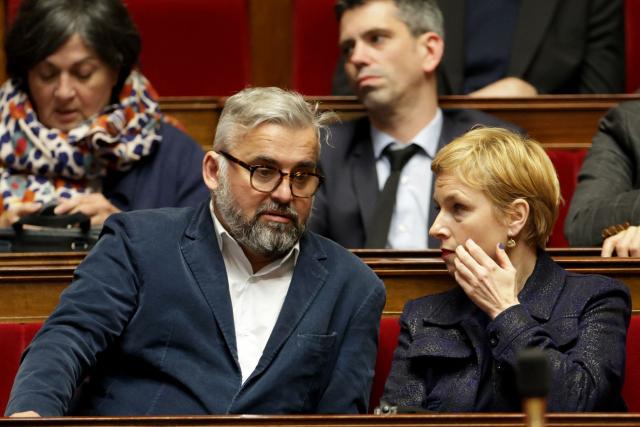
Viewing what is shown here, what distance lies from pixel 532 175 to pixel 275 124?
0.22 meters

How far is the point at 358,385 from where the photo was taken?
0.97 metres

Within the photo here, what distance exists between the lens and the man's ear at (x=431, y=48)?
152 cm

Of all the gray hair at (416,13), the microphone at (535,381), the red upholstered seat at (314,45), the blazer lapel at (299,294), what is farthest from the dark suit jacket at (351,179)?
the microphone at (535,381)

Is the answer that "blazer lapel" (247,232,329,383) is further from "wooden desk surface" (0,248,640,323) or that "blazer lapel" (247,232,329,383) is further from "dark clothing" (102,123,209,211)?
"dark clothing" (102,123,209,211)

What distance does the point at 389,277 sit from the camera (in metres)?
1.13

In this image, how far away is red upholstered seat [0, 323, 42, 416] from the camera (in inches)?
42.1

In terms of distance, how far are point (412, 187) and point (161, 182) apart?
28 centimetres

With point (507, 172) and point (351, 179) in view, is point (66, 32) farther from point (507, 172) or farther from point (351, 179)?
→ point (507, 172)

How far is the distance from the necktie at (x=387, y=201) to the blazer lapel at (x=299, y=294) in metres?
0.33

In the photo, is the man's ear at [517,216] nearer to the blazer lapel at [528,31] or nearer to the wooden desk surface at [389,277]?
the wooden desk surface at [389,277]

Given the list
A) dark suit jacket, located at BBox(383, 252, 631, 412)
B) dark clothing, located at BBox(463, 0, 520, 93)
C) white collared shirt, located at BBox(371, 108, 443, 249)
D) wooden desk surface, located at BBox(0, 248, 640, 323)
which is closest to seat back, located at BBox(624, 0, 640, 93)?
dark clothing, located at BBox(463, 0, 520, 93)

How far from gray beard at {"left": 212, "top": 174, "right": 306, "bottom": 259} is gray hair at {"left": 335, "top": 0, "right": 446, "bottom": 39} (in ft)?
1.85

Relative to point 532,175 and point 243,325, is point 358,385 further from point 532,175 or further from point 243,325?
point 532,175

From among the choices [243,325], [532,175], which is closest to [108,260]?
[243,325]
